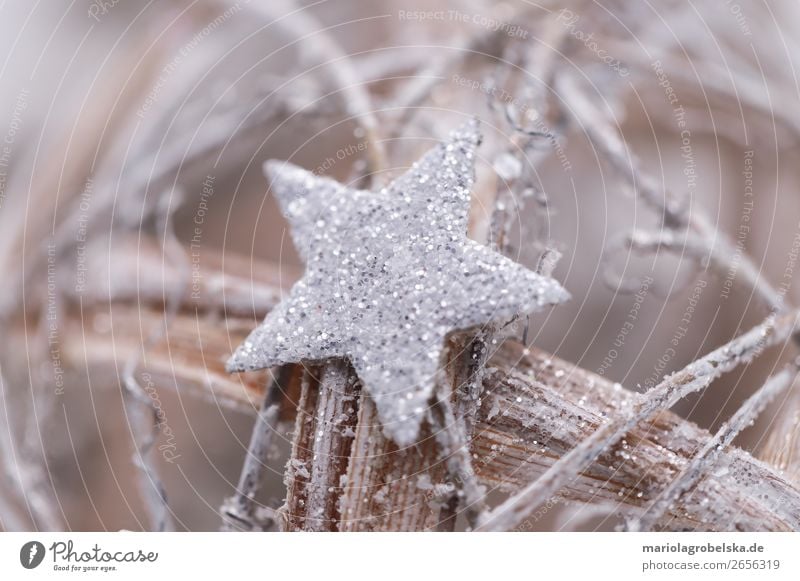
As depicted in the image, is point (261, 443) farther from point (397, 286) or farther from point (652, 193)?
point (652, 193)

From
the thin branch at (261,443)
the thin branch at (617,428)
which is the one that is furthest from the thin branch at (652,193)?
the thin branch at (261,443)

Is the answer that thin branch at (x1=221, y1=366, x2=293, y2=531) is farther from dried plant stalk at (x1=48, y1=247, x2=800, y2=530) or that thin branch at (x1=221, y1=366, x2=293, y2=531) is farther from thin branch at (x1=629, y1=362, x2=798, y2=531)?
thin branch at (x1=629, y1=362, x2=798, y2=531)

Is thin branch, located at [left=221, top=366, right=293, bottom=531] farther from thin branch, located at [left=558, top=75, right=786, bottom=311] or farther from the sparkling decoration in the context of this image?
thin branch, located at [left=558, top=75, right=786, bottom=311]

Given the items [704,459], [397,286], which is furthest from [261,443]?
[704,459]

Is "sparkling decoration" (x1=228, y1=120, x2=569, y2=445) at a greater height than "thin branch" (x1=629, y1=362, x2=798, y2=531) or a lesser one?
greater

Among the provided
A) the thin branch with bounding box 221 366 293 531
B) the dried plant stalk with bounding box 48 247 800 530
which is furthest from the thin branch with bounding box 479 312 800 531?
the thin branch with bounding box 221 366 293 531

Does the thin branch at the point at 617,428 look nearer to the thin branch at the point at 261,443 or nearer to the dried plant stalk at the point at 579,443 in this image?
the dried plant stalk at the point at 579,443
